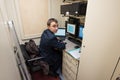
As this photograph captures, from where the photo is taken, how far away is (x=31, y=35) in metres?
2.39

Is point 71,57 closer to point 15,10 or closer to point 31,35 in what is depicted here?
point 31,35

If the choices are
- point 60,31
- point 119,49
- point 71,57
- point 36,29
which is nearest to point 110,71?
point 119,49

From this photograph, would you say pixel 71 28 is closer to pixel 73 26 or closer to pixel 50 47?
pixel 73 26

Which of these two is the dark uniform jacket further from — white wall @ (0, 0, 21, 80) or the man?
white wall @ (0, 0, 21, 80)

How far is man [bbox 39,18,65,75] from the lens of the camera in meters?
1.69

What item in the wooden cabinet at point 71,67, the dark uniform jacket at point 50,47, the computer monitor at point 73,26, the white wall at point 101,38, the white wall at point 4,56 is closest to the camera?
the white wall at point 4,56

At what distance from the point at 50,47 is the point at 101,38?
104cm

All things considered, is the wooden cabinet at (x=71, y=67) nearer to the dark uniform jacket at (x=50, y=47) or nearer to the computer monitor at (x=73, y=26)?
the dark uniform jacket at (x=50, y=47)

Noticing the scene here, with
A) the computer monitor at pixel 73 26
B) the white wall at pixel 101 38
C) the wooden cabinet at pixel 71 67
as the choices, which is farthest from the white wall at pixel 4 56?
the computer monitor at pixel 73 26

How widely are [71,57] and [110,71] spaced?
2.25 feet

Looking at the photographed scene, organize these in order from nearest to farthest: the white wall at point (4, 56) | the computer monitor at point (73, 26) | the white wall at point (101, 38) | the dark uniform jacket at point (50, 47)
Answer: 1. the white wall at point (4, 56)
2. the white wall at point (101, 38)
3. the dark uniform jacket at point (50, 47)
4. the computer monitor at point (73, 26)

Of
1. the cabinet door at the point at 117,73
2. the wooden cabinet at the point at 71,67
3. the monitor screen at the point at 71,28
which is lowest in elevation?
the wooden cabinet at the point at 71,67

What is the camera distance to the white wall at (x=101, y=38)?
81cm

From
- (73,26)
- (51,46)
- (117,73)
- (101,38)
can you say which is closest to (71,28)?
(73,26)
